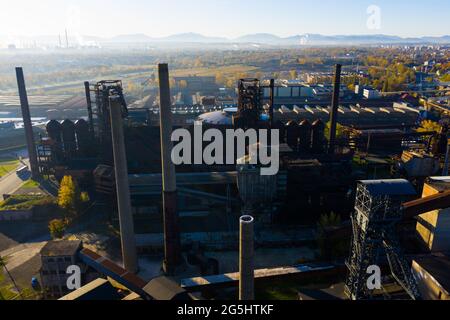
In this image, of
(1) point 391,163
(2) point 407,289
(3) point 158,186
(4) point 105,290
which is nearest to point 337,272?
(2) point 407,289

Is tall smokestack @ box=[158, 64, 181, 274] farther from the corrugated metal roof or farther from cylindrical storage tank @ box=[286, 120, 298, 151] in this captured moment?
cylindrical storage tank @ box=[286, 120, 298, 151]

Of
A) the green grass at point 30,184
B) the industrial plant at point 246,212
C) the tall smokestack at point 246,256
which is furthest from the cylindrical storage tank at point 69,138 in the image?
the tall smokestack at point 246,256

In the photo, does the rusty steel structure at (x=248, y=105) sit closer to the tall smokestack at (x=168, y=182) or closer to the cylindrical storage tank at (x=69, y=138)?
the tall smokestack at (x=168, y=182)

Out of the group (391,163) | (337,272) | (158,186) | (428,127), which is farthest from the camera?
(428,127)

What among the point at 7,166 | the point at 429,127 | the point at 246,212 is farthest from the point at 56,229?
the point at 429,127

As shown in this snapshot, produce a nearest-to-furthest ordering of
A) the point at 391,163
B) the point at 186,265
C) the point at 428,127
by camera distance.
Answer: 1. the point at 186,265
2. the point at 391,163
3. the point at 428,127

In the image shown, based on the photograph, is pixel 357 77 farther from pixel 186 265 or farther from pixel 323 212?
pixel 186 265

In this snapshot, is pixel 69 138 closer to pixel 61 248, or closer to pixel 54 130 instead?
pixel 54 130
